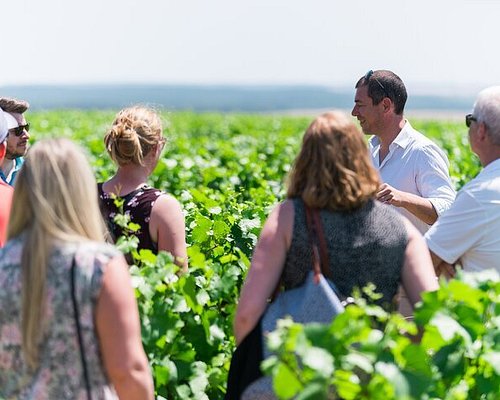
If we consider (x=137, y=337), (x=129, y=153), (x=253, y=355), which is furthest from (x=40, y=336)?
(x=129, y=153)

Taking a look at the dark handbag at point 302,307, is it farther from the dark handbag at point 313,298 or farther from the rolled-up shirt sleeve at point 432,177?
the rolled-up shirt sleeve at point 432,177

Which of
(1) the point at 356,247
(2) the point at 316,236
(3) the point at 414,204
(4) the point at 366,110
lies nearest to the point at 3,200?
(2) the point at 316,236

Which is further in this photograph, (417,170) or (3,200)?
(417,170)

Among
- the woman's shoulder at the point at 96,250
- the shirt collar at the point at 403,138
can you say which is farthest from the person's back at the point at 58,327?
the shirt collar at the point at 403,138

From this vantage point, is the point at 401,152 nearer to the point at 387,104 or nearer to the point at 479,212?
the point at 387,104

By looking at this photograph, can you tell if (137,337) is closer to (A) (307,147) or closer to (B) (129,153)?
(A) (307,147)

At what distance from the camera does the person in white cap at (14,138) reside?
5574 mm

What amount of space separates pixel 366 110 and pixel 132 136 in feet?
4.80

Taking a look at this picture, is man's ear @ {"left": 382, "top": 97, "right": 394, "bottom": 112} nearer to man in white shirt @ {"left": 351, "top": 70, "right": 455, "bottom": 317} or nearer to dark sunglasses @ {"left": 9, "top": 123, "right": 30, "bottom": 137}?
man in white shirt @ {"left": 351, "top": 70, "right": 455, "bottom": 317}

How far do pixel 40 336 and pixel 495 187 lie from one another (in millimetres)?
1793

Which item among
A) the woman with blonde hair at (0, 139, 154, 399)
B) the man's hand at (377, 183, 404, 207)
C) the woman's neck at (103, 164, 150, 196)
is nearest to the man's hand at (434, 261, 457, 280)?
the man's hand at (377, 183, 404, 207)

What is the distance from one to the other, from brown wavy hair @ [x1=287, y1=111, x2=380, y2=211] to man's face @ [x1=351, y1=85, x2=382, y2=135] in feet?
6.57

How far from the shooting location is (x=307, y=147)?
11.1 feet

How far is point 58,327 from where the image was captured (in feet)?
9.88
